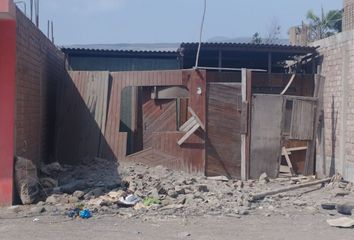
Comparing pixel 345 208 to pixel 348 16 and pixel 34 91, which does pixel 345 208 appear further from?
pixel 348 16

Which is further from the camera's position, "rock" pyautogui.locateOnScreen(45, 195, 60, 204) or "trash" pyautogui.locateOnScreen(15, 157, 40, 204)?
"rock" pyautogui.locateOnScreen(45, 195, 60, 204)

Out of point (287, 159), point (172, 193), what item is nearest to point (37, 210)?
point (172, 193)

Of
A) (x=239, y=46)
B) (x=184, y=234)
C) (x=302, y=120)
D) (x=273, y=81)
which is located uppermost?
(x=239, y=46)

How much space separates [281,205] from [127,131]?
4.82 m

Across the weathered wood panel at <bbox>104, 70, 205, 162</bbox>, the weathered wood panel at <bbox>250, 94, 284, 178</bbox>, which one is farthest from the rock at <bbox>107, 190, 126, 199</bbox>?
the weathered wood panel at <bbox>250, 94, 284, 178</bbox>

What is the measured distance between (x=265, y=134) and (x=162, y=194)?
11.2ft

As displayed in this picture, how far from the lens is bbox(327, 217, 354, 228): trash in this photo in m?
7.20

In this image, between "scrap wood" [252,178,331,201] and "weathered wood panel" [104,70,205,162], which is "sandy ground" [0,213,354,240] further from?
"weathered wood panel" [104,70,205,162]

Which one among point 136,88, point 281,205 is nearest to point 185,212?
point 281,205

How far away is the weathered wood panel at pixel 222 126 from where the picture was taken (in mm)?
11086

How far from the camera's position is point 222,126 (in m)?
11.1

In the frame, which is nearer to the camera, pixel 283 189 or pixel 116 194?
pixel 116 194

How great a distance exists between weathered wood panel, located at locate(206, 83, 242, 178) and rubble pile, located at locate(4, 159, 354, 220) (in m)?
0.44

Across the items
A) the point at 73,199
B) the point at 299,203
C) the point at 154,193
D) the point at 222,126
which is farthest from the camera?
the point at 222,126
